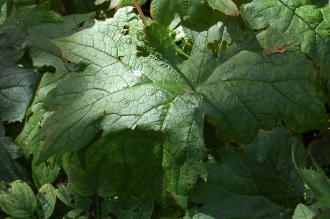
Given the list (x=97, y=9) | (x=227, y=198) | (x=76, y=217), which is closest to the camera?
(x=227, y=198)

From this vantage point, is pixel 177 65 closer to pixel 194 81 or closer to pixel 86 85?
pixel 194 81

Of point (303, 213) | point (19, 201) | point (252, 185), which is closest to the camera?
point (303, 213)

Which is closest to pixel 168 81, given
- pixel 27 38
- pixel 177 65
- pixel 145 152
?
pixel 177 65

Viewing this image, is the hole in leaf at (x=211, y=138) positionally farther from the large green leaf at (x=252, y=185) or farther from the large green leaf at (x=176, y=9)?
the large green leaf at (x=176, y=9)

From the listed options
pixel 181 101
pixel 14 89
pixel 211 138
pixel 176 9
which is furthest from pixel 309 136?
pixel 14 89

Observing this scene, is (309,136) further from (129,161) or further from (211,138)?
(129,161)

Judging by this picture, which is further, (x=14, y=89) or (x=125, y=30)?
(x=14, y=89)

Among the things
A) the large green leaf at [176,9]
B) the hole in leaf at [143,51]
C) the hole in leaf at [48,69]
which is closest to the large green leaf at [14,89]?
the hole in leaf at [48,69]
